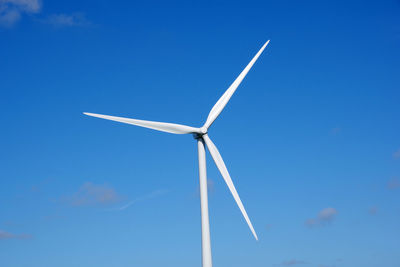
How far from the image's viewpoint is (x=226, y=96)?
44438 mm

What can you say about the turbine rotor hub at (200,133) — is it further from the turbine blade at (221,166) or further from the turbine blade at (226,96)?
the turbine blade at (226,96)

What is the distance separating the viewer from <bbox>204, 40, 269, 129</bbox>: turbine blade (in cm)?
4300

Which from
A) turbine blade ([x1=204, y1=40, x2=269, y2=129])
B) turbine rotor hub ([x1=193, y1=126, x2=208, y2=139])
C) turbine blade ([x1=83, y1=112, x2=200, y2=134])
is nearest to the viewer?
turbine rotor hub ([x1=193, y1=126, x2=208, y2=139])

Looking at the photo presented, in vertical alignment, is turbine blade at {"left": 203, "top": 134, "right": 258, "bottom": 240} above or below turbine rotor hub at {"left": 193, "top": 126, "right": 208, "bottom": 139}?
below

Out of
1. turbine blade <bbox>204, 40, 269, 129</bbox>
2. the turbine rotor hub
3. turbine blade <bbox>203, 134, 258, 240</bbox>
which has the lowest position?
turbine blade <bbox>203, 134, 258, 240</bbox>

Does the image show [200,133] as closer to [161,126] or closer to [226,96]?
[161,126]

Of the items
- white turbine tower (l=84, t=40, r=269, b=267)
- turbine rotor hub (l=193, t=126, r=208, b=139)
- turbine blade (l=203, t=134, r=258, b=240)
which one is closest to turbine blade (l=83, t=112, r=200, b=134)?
white turbine tower (l=84, t=40, r=269, b=267)

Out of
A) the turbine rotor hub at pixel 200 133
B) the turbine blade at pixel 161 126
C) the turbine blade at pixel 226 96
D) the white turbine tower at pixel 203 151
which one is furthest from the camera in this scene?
the turbine blade at pixel 226 96

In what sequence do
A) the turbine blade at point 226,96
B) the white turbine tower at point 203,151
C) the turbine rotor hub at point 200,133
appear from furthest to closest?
the turbine blade at point 226,96, the turbine rotor hub at point 200,133, the white turbine tower at point 203,151

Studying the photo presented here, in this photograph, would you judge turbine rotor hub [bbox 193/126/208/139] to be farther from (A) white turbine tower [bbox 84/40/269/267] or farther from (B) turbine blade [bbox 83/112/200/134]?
(B) turbine blade [bbox 83/112/200/134]

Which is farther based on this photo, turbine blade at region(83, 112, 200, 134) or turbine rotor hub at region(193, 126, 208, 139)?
turbine blade at region(83, 112, 200, 134)

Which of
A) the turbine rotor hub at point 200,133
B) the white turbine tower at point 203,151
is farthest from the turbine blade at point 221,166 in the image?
the turbine rotor hub at point 200,133

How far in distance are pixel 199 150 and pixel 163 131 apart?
330 centimetres

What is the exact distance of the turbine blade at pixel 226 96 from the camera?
43000 millimetres
